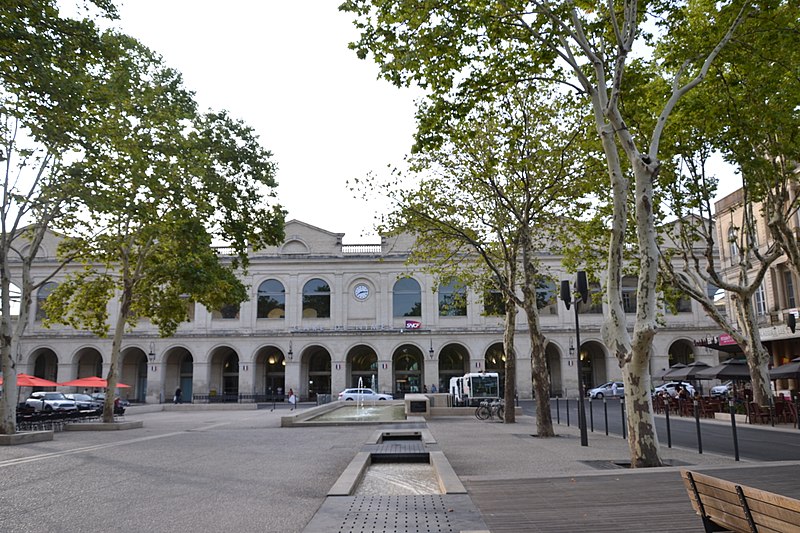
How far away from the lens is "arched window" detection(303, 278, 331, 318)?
51.4 meters

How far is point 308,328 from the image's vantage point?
5050cm

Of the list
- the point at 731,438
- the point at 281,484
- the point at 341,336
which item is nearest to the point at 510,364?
the point at 731,438

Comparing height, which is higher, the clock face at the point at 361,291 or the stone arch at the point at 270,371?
the clock face at the point at 361,291

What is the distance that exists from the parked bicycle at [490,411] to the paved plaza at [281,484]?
7.96 m

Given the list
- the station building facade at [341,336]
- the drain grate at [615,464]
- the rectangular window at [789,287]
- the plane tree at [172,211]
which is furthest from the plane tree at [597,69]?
the station building facade at [341,336]

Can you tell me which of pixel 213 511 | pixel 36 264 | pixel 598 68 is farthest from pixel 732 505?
pixel 36 264

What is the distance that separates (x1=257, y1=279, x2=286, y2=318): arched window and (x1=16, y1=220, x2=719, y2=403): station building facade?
87 mm

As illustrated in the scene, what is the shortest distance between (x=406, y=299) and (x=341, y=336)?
6.45m

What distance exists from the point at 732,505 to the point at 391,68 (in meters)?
9.34

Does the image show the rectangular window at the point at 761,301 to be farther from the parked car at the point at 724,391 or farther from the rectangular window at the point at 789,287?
the parked car at the point at 724,391

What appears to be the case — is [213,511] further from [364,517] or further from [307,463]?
[307,463]

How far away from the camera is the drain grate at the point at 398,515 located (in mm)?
6348

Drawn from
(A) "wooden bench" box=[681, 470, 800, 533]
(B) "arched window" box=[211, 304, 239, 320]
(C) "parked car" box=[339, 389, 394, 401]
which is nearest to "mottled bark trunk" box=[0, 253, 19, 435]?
(A) "wooden bench" box=[681, 470, 800, 533]

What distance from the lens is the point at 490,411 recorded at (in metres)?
24.9
